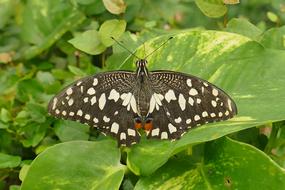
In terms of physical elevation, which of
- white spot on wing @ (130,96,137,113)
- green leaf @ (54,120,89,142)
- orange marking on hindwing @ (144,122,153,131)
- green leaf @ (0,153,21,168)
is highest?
white spot on wing @ (130,96,137,113)

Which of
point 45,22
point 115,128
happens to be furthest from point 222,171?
point 45,22

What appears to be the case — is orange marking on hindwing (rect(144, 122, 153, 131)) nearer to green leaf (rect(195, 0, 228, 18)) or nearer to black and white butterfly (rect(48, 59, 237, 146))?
black and white butterfly (rect(48, 59, 237, 146))

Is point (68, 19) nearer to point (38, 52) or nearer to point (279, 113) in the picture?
point (38, 52)

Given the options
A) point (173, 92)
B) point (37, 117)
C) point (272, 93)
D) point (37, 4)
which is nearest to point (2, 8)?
point (37, 4)

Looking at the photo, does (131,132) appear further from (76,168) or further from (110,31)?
(110,31)

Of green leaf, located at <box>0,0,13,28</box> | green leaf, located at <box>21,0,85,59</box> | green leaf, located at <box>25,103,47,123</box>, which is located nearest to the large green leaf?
green leaf, located at <box>25,103,47,123</box>

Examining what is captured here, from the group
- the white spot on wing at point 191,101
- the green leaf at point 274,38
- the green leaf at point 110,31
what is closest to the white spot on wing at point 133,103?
the white spot on wing at point 191,101
